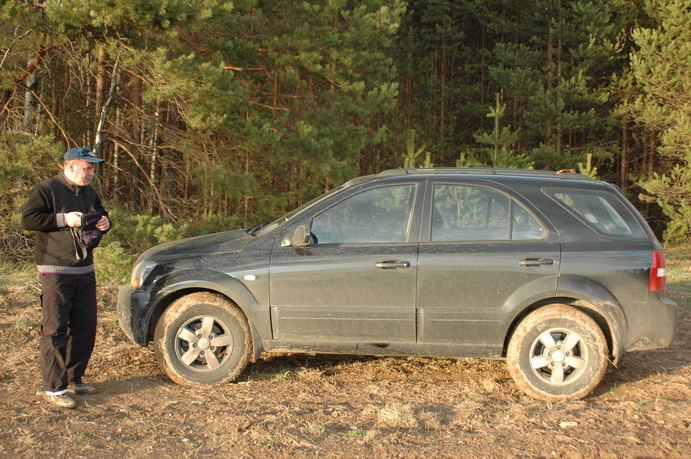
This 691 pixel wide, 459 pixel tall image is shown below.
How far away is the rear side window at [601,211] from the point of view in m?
4.65

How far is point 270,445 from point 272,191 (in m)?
13.5

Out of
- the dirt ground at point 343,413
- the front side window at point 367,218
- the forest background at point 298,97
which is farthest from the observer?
the forest background at point 298,97

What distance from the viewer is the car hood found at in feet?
16.0

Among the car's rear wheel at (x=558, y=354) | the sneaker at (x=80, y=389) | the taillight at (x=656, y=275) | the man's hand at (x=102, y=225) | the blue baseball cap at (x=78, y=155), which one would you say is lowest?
the sneaker at (x=80, y=389)

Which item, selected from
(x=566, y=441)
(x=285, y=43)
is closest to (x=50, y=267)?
(x=566, y=441)

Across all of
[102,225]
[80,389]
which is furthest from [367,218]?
[80,389]

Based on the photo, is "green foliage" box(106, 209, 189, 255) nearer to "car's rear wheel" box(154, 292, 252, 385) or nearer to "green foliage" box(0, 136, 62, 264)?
"green foliage" box(0, 136, 62, 264)

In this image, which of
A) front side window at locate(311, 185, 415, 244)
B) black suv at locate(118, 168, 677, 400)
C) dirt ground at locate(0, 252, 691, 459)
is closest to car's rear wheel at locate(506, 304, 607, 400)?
black suv at locate(118, 168, 677, 400)

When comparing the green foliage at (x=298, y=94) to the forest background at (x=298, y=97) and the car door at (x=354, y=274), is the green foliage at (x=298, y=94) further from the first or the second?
the car door at (x=354, y=274)

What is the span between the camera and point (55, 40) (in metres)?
10.3

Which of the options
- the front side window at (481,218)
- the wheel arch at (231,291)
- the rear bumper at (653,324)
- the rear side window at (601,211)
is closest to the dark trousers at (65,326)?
the wheel arch at (231,291)

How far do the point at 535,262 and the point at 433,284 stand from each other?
80cm

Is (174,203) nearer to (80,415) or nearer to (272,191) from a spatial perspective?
(272,191)

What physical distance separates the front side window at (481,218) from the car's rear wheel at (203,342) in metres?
1.79
